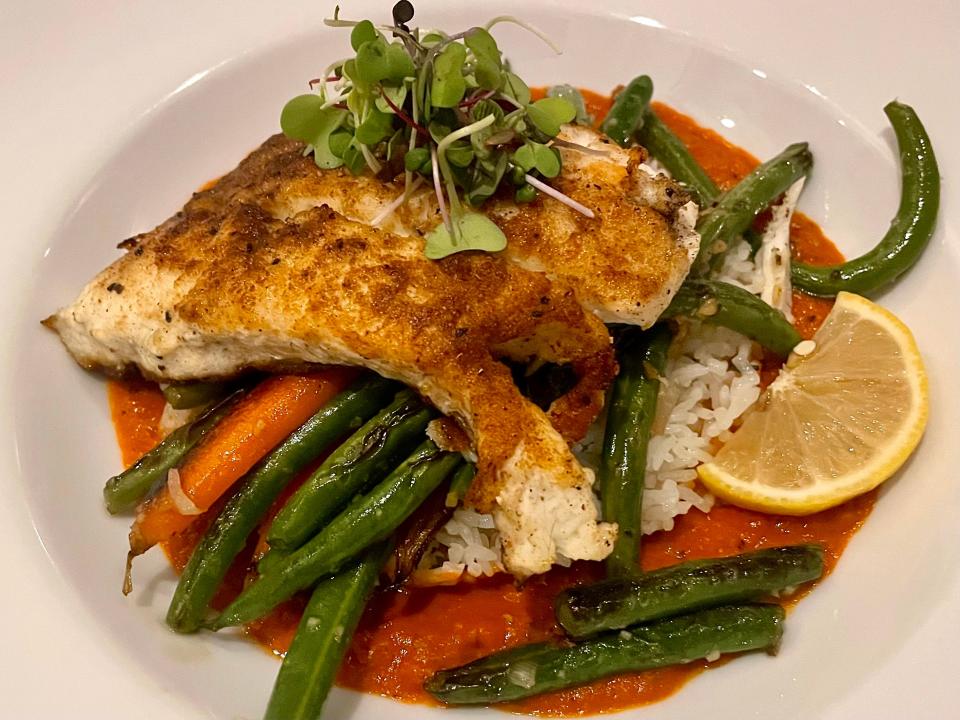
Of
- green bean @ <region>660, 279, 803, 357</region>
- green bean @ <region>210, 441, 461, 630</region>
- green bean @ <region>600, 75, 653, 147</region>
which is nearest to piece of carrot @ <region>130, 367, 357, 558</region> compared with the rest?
green bean @ <region>210, 441, 461, 630</region>

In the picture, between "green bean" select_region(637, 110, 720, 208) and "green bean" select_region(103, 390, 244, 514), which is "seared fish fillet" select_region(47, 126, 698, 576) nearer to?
"green bean" select_region(103, 390, 244, 514)

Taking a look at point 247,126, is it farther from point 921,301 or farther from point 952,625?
point 952,625

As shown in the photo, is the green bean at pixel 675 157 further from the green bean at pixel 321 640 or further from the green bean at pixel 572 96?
the green bean at pixel 321 640

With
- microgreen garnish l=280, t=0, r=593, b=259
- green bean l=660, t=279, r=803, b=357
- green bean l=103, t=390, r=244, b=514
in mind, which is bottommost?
green bean l=103, t=390, r=244, b=514

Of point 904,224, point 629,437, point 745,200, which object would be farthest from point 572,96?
point 629,437

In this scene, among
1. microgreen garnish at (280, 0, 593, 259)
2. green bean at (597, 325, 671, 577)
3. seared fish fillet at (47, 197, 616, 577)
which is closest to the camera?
seared fish fillet at (47, 197, 616, 577)

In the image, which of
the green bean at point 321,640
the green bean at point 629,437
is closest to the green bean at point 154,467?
the green bean at point 321,640

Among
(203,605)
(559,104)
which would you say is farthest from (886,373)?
(203,605)
